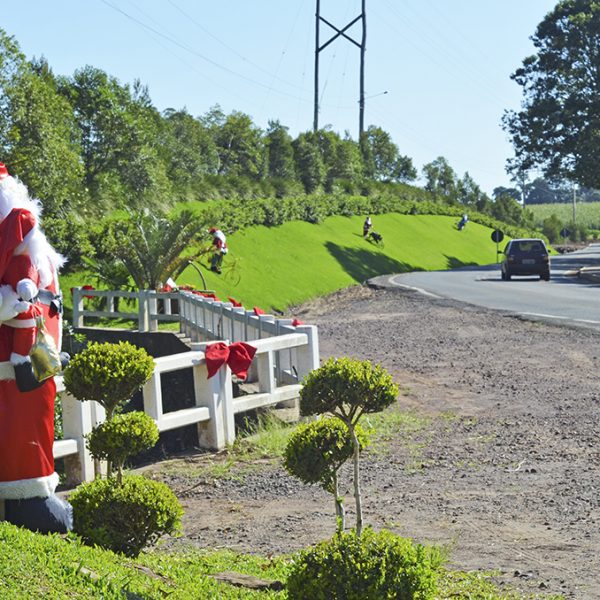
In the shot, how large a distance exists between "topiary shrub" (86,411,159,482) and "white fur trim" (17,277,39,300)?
85 cm

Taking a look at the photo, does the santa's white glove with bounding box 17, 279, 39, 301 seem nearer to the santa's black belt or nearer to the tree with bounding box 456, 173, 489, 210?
the santa's black belt

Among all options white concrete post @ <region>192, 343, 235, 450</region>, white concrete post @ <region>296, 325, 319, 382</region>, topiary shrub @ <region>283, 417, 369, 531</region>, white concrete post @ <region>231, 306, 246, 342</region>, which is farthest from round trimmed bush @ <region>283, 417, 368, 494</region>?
white concrete post @ <region>231, 306, 246, 342</region>

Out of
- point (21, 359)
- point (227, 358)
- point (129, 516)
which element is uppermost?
point (21, 359)

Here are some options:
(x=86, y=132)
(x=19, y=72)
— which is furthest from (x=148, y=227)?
(x=86, y=132)

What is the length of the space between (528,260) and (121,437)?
33108 millimetres

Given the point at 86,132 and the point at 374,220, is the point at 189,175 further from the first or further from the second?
the point at 374,220

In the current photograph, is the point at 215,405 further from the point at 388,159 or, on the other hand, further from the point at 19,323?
the point at 388,159

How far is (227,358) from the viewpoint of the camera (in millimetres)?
9875

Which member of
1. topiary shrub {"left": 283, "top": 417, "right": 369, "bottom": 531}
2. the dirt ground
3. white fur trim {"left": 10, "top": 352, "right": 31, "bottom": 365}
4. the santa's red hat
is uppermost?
the santa's red hat

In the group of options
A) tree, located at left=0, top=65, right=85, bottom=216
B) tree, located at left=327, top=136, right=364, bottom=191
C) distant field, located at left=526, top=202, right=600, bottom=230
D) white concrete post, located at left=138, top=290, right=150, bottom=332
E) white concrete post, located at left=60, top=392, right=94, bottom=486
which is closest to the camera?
white concrete post, located at left=60, top=392, right=94, bottom=486

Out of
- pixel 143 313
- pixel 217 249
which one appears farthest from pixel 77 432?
pixel 217 249

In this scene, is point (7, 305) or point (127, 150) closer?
point (7, 305)

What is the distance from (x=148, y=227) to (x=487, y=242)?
47519 millimetres

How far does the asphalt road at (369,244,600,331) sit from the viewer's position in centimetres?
2211
